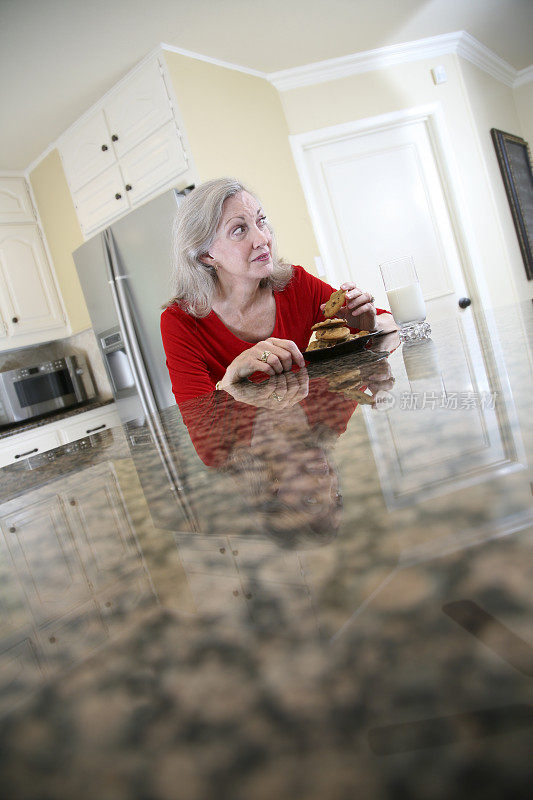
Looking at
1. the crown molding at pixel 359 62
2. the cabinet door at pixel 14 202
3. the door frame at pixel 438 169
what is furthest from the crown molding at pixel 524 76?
the cabinet door at pixel 14 202

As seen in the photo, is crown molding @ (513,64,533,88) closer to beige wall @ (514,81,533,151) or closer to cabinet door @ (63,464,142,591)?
beige wall @ (514,81,533,151)

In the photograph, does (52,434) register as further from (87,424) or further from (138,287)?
(138,287)

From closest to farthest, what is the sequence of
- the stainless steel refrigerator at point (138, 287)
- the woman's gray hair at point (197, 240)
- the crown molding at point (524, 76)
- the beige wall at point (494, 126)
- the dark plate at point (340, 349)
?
the dark plate at point (340, 349)
the woman's gray hair at point (197, 240)
the stainless steel refrigerator at point (138, 287)
the beige wall at point (494, 126)
the crown molding at point (524, 76)

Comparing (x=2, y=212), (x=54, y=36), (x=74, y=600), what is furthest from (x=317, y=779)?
(x=2, y=212)

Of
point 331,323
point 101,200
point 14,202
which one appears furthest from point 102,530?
point 14,202

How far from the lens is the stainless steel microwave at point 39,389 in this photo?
342 cm

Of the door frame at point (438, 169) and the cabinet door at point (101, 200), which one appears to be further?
the door frame at point (438, 169)

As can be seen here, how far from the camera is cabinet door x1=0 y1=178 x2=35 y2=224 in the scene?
3717mm

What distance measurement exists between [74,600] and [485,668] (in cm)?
14

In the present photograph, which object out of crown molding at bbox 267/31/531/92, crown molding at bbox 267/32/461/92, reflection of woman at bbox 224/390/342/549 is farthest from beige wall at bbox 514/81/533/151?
reflection of woman at bbox 224/390/342/549

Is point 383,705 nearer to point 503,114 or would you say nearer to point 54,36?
point 54,36

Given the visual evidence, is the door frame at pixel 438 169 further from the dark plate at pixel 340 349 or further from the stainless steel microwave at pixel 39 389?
the dark plate at pixel 340 349

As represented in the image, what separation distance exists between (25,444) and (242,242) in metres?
2.12

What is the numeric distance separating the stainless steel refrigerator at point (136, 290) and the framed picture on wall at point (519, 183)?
292 cm
